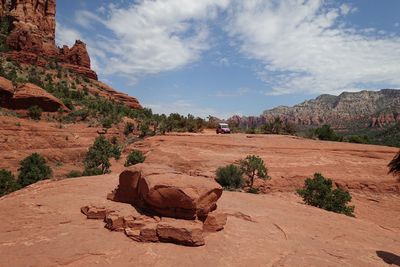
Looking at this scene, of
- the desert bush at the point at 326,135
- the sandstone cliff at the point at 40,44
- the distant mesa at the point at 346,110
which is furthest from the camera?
the distant mesa at the point at 346,110

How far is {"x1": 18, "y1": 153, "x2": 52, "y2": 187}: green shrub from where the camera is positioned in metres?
22.1

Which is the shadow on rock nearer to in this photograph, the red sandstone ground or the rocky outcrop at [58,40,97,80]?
the red sandstone ground

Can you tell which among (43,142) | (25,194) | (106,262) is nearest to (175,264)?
(106,262)

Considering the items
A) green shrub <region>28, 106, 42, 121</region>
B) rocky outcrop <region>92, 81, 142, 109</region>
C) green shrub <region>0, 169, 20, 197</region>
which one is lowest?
green shrub <region>0, 169, 20, 197</region>

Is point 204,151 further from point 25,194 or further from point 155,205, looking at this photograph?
point 155,205

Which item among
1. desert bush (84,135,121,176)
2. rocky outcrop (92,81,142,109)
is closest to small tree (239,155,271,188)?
desert bush (84,135,121,176)

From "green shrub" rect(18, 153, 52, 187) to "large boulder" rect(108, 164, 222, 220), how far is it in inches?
594

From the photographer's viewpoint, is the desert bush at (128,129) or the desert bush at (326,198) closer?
the desert bush at (326,198)

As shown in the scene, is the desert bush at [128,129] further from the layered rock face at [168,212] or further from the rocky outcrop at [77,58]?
the layered rock face at [168,212]

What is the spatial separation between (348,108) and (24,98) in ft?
444

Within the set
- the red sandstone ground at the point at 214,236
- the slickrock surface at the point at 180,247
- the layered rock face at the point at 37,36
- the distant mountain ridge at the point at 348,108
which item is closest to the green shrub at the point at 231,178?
the red sandstone ground at the point at 214,236

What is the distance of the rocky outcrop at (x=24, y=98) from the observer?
4012 centimetres

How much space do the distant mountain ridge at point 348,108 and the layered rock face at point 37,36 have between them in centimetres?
7314

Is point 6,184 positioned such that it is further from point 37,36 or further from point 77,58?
point 77,58
